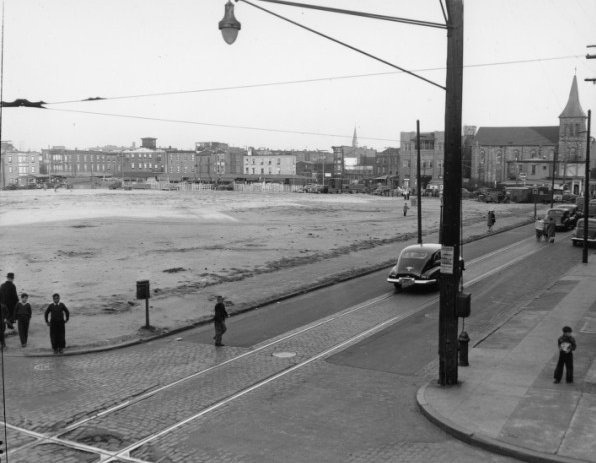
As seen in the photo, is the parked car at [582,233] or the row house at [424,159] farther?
the row house at [424,159]

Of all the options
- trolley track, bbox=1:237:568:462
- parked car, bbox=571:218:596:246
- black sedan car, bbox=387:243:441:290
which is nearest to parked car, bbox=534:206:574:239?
parked car, bbox=571:218:596:246

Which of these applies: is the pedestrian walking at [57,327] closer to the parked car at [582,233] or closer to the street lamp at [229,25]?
the street lamp at [229,25]

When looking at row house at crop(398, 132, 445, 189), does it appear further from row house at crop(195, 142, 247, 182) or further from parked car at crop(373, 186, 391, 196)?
row house at crop(195, 142, 247, 182)

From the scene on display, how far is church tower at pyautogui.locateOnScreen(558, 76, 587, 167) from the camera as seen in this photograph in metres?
125

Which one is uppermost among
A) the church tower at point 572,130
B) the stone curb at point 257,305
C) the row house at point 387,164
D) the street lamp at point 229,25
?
the church tower at point 572,130

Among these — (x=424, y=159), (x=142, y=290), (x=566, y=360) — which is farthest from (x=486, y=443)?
(x=424, y=159)

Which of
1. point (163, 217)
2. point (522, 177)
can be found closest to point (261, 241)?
point (163, 217)

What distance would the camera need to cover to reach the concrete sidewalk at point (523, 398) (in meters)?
9.87

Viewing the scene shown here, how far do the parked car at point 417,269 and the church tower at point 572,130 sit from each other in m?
111

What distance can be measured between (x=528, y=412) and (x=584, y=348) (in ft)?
18.3

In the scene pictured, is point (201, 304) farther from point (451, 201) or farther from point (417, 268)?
point (451, 201)

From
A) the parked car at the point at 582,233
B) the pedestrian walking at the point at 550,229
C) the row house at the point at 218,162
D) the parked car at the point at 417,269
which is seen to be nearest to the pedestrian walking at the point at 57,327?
the parked car at the point at 417,269

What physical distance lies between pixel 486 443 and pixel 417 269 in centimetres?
1467

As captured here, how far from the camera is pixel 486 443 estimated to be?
995cm
